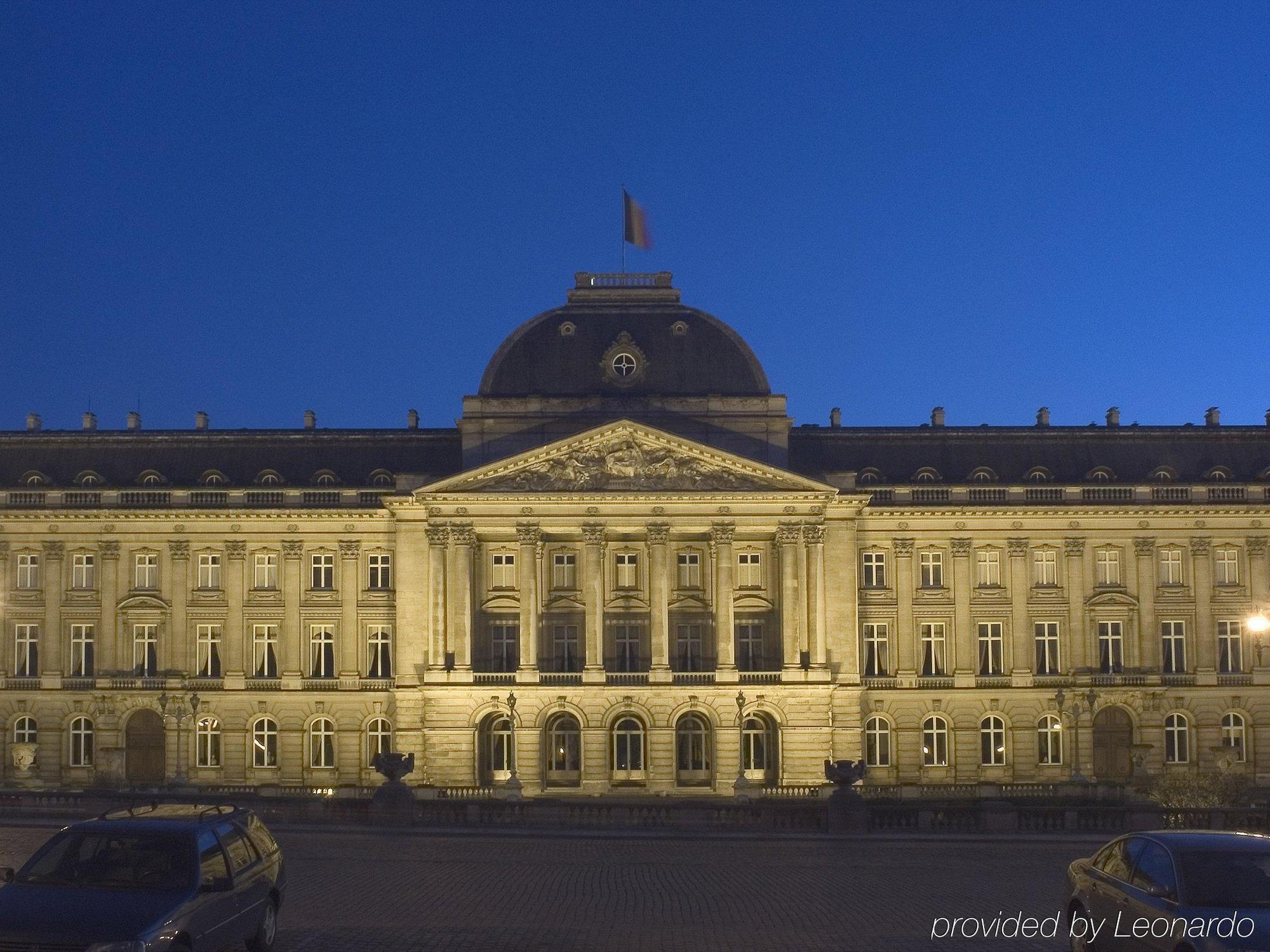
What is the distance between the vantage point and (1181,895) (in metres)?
17.8

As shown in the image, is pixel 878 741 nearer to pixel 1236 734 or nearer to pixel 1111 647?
pixel 1111 647

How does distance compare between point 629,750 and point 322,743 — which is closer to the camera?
point 629,750

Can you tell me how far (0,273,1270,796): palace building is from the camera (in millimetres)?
70438

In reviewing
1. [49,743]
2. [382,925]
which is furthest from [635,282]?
[382,925]

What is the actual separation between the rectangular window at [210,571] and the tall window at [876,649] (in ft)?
101

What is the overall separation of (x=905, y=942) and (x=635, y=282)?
56362 millimetres

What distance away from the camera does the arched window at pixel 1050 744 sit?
237 ft

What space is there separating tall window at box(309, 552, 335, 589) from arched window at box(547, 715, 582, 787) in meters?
13.1

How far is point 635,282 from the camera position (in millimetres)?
77125

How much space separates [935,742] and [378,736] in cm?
2594

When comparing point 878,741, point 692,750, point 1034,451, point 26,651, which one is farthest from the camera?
point 1034,451

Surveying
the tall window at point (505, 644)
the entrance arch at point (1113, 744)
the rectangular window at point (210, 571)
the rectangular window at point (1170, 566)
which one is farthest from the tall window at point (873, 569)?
the rectangular window at point (210, 571)

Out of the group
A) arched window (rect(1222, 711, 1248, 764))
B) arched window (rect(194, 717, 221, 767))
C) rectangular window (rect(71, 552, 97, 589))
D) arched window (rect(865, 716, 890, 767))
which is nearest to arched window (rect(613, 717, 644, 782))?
arched window (rect(865, 716, 890, 767))

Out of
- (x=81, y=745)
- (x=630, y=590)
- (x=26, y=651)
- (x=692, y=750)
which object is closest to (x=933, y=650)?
(x=692, y=750)
